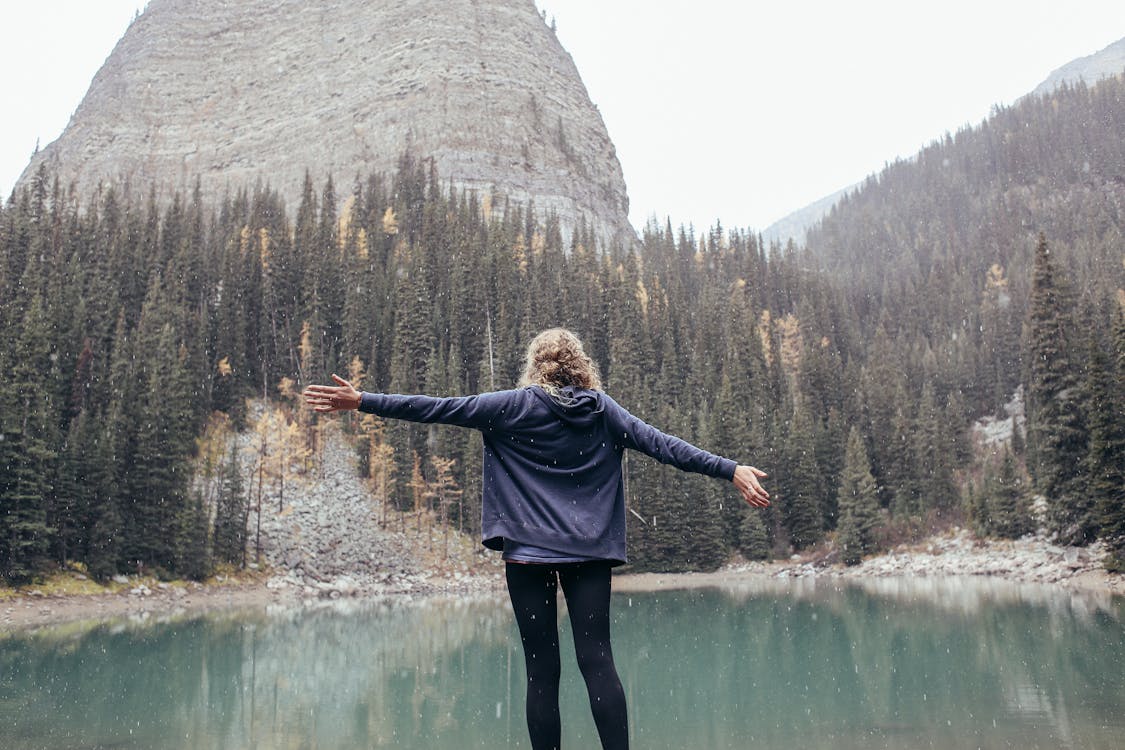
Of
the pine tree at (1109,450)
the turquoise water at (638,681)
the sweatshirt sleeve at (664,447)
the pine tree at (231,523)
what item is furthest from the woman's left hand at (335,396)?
the pine tree at (231,523)

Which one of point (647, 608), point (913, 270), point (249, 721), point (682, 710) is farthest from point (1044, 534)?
point (913, 270)

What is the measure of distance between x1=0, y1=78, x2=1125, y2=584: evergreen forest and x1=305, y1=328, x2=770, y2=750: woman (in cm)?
3329

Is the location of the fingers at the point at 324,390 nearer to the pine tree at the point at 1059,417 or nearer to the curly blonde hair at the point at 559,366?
the curly blonde hair at the point at 559,366

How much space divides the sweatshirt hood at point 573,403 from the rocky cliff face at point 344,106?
97069mm

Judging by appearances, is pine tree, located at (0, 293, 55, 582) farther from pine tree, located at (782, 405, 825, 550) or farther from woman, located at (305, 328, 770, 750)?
pine tree, located at (782, 405, 825, 550)

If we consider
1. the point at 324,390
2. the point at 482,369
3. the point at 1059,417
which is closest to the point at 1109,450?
the point at 1059,417

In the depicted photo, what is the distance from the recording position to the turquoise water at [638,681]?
414 inches

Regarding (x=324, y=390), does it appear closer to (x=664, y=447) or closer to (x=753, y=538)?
(x=664, y=447)

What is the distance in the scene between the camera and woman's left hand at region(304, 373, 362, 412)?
403cm

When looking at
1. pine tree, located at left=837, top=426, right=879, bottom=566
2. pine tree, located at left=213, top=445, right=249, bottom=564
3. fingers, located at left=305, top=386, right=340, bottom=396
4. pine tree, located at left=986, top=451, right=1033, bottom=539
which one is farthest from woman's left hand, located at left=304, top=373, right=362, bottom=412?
pine tree, located at left=837, top=426, right=879, bottom=566

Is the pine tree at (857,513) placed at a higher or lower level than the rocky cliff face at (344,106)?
lower

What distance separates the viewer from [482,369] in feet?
202

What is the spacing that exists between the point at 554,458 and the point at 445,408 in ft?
1.96

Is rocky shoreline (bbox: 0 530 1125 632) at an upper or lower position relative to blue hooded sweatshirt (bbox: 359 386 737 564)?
lower
